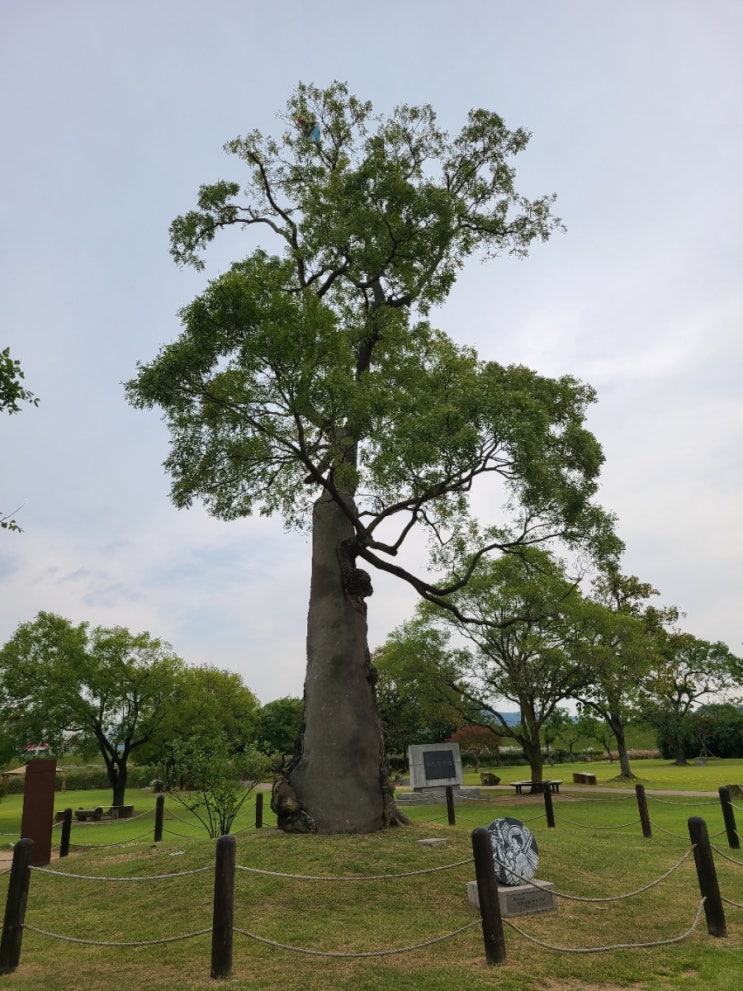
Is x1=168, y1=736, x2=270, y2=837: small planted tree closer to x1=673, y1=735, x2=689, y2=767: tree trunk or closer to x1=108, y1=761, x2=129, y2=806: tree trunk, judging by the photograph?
x1=108, y1=761, x2=129, y2=806: tree trunk

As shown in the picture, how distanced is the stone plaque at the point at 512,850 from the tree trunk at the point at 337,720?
12.0 ft

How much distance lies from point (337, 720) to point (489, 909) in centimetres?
553

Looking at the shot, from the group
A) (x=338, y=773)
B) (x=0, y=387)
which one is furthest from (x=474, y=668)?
(x=0, y=387)

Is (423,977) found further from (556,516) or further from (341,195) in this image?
(341,195)

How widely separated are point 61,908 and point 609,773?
35.5m

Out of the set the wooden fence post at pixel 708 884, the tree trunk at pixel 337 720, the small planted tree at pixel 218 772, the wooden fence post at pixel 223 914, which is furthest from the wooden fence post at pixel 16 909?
the wooden fence post at pixel 708 884

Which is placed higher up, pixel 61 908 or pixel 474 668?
pixel 474 668

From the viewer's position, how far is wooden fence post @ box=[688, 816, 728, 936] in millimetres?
6230

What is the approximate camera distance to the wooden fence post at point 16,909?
5.99 meters

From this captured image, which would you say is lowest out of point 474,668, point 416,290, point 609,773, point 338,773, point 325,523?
point 609,773

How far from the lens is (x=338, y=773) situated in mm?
10625

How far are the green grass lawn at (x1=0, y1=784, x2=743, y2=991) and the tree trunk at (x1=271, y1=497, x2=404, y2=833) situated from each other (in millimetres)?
560

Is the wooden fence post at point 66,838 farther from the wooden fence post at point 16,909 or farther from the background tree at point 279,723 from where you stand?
the background tree at point 279,723

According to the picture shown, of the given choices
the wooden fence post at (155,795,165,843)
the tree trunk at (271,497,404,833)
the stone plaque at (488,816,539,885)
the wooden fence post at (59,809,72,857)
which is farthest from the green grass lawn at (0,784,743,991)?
the wooden fence post at (155,795,165,843)
